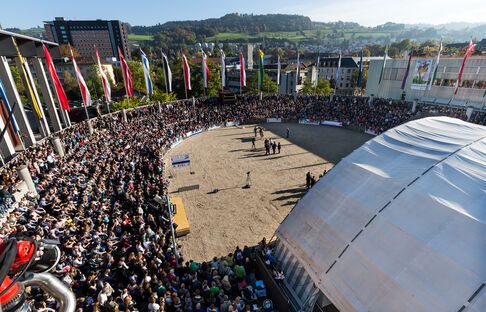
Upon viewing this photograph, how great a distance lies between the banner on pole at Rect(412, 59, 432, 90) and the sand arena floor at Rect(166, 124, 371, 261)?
10244 millimetres

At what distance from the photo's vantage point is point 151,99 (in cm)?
5434

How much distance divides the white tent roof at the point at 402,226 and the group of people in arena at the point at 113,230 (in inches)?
142

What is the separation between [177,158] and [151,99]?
39656mm

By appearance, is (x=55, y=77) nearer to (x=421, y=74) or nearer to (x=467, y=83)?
(x=421, y=74)

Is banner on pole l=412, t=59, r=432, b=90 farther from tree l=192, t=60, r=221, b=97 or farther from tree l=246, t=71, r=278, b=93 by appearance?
tree l=192, t=60, r=221, b=97

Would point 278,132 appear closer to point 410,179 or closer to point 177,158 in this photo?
point 177,158

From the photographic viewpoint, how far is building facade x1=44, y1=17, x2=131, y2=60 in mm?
136625

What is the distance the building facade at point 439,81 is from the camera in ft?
103

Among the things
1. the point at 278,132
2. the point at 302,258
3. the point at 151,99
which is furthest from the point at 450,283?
the point at 151,99

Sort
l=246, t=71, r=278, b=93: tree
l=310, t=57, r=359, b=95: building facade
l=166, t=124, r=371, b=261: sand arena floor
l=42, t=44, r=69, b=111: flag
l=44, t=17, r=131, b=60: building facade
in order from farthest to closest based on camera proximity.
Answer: l=44, t=17, r=131, b=60: building facade, l=310, t=57, r=359, b=95: building facade, l=246, t=71, r=278, b=93: tree, l=42, t=44, r=69, b=111: flag, l=166, t=124, r=371, b=261: sand arena floor

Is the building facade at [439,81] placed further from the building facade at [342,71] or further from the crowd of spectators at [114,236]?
the building facade at [342,71]

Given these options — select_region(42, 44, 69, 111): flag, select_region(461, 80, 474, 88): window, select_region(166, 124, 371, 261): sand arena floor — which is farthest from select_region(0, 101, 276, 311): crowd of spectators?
select_region(461, 80, 474, 88): window

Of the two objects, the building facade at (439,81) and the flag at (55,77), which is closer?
the flag at (55,77)

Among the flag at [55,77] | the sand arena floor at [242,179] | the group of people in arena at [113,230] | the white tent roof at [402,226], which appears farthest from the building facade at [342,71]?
the white tent roof at [402,226]
